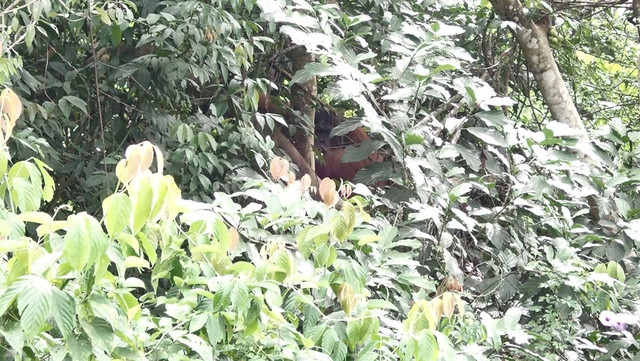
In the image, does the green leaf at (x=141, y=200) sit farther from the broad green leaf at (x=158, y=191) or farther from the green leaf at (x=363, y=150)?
the green leaf at (x=363, y=150)

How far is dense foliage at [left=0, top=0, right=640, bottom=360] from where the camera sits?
1.53m

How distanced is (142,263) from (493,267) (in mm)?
1840

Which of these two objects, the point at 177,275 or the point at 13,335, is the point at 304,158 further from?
the point at 13,335

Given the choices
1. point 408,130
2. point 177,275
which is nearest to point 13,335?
point 177,275

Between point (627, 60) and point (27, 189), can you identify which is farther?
point (627, 60)

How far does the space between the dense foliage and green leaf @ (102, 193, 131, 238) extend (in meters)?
0.09

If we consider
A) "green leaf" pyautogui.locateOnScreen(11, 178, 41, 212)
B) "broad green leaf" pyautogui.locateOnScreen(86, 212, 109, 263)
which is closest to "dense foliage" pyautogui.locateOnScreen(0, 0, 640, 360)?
"green leaf" pyautogui.locateOnScreen(11, 178, 41, 212)

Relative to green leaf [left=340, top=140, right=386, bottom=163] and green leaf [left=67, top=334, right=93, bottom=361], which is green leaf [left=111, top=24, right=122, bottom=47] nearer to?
green leaf [left=340, top=140, right=386, bottom=163]

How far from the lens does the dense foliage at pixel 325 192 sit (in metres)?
1.53

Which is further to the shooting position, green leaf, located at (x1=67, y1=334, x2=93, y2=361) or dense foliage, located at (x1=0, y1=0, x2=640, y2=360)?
dense foliage, located at (x1=0, y1=0, x2=640, y2=360)

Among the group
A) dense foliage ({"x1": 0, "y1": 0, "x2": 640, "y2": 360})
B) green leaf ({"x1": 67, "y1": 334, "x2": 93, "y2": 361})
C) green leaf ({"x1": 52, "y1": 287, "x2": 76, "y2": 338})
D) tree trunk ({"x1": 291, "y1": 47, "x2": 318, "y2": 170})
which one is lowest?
tree trunk ({"x1": 291, "y1": 47, "x2": 318, "y2": 170})

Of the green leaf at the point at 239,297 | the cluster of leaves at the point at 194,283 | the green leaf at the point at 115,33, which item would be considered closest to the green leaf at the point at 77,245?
the cluster of leaves at the point at 194,283

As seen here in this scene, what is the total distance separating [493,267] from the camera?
2.90 meters

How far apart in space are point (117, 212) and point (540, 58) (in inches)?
103
